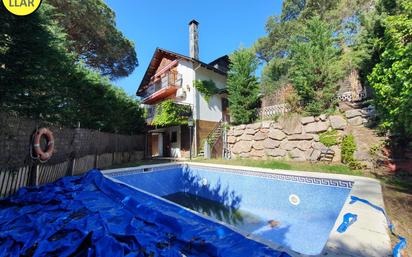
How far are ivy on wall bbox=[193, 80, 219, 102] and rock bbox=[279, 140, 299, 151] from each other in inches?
289

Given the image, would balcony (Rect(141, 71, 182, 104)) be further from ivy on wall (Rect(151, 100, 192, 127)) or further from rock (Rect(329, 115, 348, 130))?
rock (Rect(329, 115, 348, 130))

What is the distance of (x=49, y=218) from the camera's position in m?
3.24

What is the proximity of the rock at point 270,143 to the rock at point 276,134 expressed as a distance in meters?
0.20

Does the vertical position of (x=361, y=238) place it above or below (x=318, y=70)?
below

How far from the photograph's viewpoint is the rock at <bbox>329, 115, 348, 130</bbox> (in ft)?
27.0

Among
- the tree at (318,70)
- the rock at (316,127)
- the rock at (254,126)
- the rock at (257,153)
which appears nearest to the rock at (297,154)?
the rock at (316,127)

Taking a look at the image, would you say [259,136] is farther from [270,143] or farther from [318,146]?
[318,146]

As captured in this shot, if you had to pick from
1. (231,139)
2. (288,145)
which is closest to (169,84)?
(231,139)

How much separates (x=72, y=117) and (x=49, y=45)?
12.3 feet

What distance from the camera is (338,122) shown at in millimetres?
8352

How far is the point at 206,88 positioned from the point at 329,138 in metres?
9.43

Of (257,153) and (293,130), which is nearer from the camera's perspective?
(293,130)

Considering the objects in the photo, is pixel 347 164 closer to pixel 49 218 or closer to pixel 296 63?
pixel 296 63

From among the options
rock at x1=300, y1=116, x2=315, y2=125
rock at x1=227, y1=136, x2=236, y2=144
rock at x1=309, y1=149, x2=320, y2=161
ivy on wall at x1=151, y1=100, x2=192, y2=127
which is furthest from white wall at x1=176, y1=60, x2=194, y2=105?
rock at x1=309, y1=149, x2=320, y2=161
